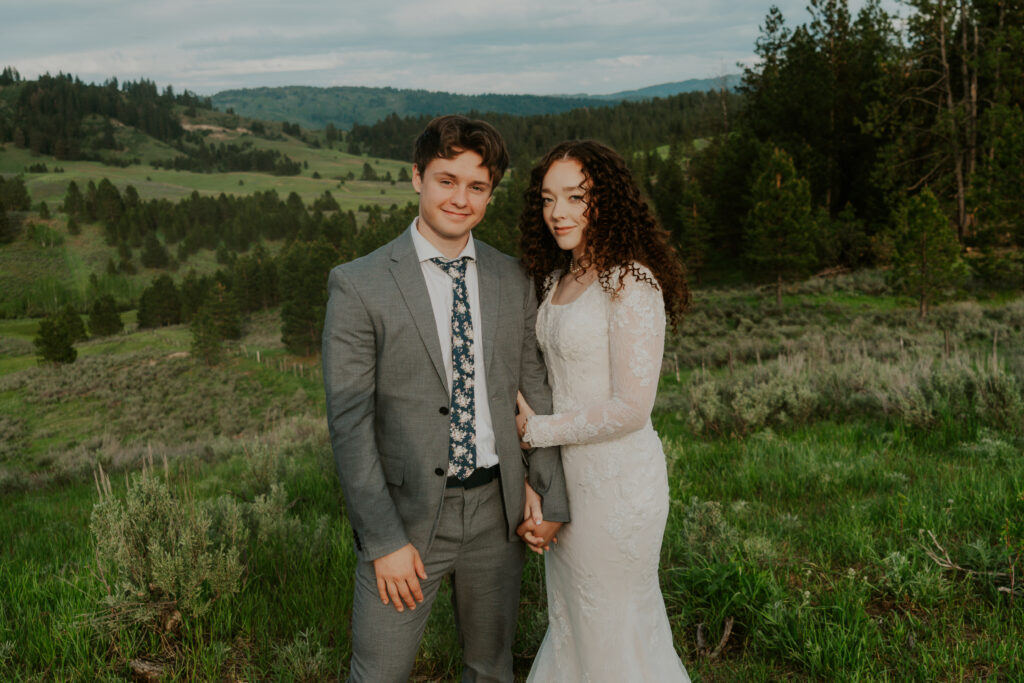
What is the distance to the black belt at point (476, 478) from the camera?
261 centimetres

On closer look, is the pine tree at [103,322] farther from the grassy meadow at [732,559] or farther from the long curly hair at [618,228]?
the long curly hair at [618,228]

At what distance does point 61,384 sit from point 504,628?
65215 millimetres

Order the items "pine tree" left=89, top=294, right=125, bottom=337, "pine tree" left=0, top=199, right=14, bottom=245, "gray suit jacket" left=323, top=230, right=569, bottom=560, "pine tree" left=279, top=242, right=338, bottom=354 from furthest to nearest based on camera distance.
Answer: "pine tree" left=0, top=199, right=14, bottom=245 < "pine tree" left=89, top=294, right=125, bottom=337 < "pine tree" left=279, top=242, right=338, bottom=354 < "gray suit jacket" left=323, top=230, right=569, bottom=560

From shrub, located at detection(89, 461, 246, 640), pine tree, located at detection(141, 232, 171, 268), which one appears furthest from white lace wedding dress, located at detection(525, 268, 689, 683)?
pine tree, located at detection(141, 232, 171, 268)

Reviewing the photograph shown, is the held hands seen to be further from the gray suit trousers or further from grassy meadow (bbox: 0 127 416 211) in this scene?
grassy meadow (bbox: 0 127 416 211)

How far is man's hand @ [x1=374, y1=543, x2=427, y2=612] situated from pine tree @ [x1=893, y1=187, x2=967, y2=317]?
23393mm

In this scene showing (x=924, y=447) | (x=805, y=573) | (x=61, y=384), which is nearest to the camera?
(x=805, y=573)

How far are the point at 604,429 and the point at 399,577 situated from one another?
1005 mm

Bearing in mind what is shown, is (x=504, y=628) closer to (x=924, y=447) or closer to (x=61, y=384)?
(x=924, y=447)

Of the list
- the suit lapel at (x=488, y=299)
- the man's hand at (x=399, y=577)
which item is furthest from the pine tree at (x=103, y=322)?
the man's hand at (x=399, y=577)

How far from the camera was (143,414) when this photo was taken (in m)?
44.9

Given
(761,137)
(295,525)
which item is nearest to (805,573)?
(295,525)

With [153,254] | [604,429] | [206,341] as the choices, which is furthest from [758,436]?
[153,254]

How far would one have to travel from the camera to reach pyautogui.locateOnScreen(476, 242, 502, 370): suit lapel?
2646 millimetres
